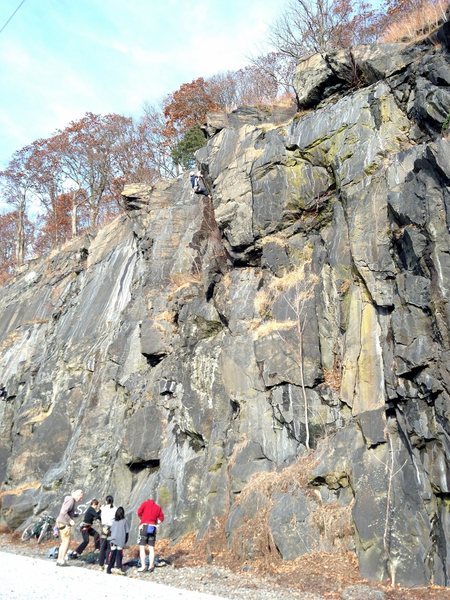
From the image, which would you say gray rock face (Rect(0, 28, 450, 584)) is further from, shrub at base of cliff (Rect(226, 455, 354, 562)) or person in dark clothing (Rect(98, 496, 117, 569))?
person in dark clothing (Rect(98, 496, 117, 569))

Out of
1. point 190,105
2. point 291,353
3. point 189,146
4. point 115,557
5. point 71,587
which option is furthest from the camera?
point 190,105

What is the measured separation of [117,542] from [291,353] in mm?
5668

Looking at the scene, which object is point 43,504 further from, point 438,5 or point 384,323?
point 438,5

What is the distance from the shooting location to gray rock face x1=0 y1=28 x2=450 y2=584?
10961 mm

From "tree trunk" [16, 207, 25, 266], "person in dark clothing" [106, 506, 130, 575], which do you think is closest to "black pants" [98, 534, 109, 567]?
"person in dark clothing" [106, 506, 130, 575]

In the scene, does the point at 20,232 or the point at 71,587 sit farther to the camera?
the point at 20,232

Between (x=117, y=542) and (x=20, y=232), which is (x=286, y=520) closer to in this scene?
(x=117, y=542)

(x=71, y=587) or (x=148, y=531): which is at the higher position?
(x=148, y=531)

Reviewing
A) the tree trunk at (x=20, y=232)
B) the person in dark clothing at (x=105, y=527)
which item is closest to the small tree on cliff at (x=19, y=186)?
the tree trunk at (x=20, y=232)

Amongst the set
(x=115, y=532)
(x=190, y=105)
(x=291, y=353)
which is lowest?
(x=115, y=532)

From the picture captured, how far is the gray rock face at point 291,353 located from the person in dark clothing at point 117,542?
2.32m

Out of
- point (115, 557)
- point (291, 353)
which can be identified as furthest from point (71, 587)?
point (291, 353)

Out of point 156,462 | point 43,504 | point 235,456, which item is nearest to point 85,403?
point 43,504

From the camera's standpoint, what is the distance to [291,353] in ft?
45.6
